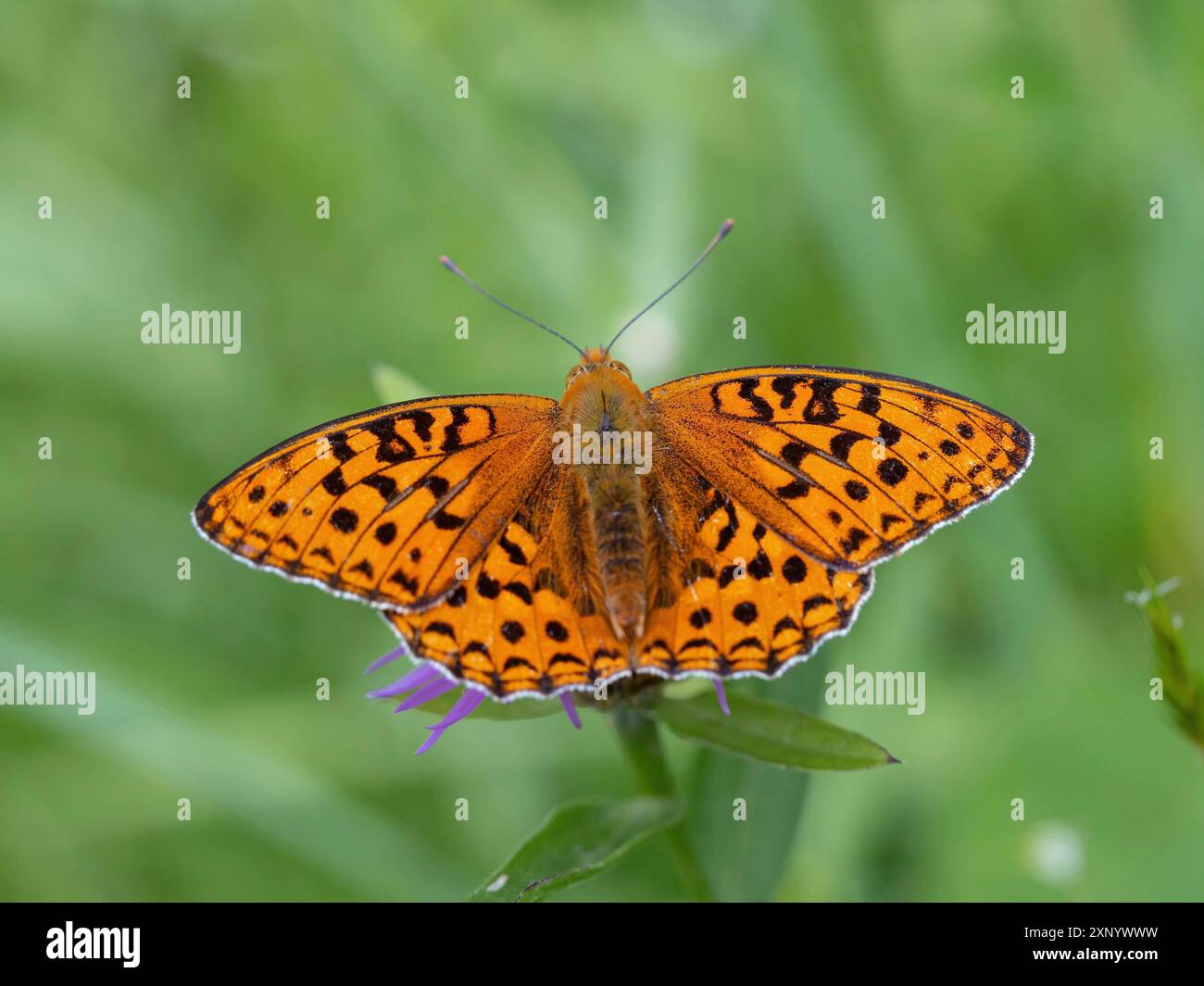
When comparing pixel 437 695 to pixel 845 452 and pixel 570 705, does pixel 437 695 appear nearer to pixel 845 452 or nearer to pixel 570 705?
pixel 570 705

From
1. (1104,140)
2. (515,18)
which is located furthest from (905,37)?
(515,18)

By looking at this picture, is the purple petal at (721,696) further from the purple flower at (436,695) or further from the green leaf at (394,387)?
the green leaf at (394,387)

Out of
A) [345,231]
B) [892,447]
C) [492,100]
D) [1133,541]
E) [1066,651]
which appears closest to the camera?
[892,447]

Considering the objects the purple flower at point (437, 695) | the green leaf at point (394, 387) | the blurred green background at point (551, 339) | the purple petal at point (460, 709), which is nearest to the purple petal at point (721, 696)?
the purple flower at point (437, 695)

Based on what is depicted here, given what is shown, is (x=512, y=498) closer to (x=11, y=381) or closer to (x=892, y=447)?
(x=892, y=447)

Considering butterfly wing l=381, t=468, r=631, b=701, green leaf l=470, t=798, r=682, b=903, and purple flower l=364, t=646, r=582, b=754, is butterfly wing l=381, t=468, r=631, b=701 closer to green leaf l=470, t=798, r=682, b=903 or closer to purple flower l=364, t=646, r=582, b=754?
purple flower l=364, t=646, r=582, b=754

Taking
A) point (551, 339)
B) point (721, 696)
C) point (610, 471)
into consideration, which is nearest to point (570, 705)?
point (721, 696)

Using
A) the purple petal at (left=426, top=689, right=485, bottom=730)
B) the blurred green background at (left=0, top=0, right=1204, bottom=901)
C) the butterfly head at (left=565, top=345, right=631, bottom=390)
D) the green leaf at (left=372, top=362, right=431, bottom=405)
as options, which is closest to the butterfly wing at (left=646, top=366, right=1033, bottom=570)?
the butterfly head at (left=565, top=345, right=631, bottom=390)
